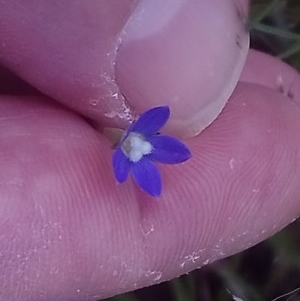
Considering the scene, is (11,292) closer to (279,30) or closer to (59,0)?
(59,0)

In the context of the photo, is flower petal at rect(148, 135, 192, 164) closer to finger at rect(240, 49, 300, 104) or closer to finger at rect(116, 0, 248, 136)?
finger at rect(116, 0, 248, 136)

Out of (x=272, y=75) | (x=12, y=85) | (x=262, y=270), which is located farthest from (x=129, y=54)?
(x=262, y=270)

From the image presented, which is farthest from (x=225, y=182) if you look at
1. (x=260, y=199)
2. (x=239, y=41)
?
(x=239, y=41)

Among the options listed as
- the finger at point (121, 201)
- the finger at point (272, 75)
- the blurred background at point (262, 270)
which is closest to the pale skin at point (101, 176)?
the finger at point (121, 201)

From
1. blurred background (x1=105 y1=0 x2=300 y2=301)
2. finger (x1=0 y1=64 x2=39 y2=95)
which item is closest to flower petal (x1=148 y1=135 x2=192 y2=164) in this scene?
finger (x1=0 y1=64 x2=39 y2=95)

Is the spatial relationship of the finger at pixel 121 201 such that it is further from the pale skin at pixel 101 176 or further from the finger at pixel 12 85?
the finger at pixel 12 85

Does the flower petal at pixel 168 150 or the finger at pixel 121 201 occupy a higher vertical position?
the flower petal at pixel 168 150

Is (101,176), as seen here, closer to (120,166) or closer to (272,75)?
(120,166)
